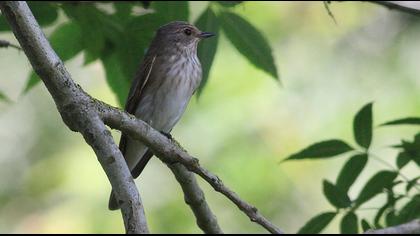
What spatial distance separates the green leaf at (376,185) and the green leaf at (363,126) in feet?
0.58

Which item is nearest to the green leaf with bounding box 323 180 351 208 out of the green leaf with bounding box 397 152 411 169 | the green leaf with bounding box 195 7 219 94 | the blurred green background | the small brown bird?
the green leaf with bounding box 397 152 411 169

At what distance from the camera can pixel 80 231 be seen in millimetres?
7109

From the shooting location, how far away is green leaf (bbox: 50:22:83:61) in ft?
12.3

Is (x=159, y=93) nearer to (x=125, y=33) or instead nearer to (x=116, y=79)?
(x=116, y=79)

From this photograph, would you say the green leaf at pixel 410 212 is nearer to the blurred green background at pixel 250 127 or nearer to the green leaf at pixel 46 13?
the green leaf at pixel 46 13

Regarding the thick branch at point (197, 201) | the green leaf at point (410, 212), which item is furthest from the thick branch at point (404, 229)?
the thick branch at point (197, 201)

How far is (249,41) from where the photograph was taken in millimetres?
3754

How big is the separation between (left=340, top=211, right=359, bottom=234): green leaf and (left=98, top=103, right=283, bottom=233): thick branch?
1.82 feet

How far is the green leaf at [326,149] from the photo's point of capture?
3.25 metres

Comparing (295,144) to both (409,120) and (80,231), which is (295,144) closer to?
(80,231)

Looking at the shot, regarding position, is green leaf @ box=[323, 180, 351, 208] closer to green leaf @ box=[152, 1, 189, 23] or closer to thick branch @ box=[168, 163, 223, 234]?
thick branch @ box=[168, 163, 223, 234]

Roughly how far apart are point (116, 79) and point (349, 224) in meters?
1.28

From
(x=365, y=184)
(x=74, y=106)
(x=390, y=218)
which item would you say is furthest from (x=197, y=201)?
(x=74, y=106)

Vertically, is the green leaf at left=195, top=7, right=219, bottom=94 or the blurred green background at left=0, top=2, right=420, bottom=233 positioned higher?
the blurred green background at left=0, top=2, right=420, bottom=233
